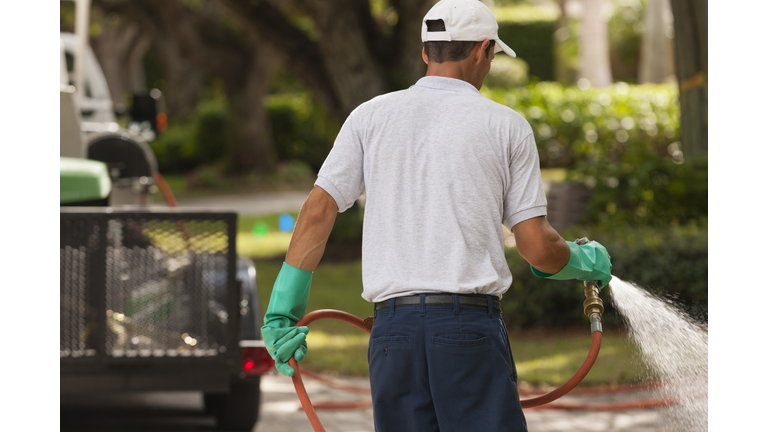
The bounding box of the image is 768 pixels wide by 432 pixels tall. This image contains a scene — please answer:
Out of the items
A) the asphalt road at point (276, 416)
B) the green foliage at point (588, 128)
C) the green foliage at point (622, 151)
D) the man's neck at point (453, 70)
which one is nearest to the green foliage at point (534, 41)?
the green foliage at point (622, 151)

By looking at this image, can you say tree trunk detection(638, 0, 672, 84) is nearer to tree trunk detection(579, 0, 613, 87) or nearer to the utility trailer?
tree trunk detection(579, 0, 613, 87)

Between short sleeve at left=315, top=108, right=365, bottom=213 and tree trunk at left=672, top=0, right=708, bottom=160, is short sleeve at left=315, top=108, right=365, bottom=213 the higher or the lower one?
the lower one

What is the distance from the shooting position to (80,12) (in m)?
5.91

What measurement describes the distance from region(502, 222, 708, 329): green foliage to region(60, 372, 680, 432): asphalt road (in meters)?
1.51

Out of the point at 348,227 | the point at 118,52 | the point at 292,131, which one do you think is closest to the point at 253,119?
the point at 292,131


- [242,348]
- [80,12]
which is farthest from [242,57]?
[242,348]

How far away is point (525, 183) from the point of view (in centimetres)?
255

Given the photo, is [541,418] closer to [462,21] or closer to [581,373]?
[581,373]

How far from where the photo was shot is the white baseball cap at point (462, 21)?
8.41 ft

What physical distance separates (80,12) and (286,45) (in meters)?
4.83

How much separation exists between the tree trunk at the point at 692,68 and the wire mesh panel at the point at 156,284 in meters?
5.38

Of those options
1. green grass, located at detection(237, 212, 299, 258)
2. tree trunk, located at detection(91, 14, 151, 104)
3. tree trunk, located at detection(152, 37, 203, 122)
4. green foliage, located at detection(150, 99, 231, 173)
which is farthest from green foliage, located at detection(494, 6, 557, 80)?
green grass, located at detection(237, 212, 299, 258)

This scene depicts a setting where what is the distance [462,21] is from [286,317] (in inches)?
43.3

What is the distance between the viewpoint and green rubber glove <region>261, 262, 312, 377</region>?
2.78 meters
